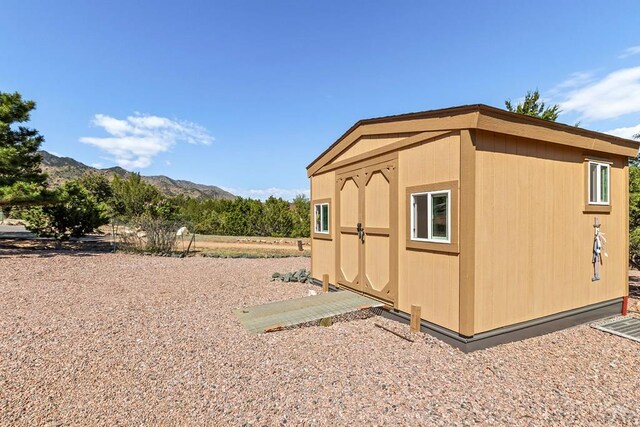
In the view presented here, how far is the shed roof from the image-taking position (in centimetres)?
387

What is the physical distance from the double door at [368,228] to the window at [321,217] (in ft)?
2.05

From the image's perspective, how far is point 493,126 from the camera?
155 inches

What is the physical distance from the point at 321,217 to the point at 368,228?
2.09m

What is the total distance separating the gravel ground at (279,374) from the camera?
2611 millimetres

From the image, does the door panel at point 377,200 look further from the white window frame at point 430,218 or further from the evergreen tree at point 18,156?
the evergreen tree at point 18,156

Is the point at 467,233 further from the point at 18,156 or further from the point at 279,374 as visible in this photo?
the point at 18,156

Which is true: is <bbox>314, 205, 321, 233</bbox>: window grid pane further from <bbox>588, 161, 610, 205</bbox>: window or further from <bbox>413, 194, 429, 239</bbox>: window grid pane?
<bbox>588, 161, 610, 205</bbox>: window

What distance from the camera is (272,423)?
8.09 feet

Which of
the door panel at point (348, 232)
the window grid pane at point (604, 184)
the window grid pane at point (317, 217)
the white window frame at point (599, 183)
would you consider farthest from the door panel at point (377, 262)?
the window grid pane at point (604, 184)

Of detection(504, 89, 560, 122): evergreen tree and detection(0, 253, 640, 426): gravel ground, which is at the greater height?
detection(504, 89, 560, 122): evergreen tree

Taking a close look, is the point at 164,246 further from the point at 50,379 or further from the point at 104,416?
the point at 104,416

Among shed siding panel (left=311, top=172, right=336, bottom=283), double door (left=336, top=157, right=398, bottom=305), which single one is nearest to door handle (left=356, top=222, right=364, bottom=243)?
double door (left=336, top=157, right=398, bottom=305)

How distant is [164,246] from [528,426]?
1371cm

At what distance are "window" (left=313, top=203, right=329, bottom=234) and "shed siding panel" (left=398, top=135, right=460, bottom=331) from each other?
268cm
